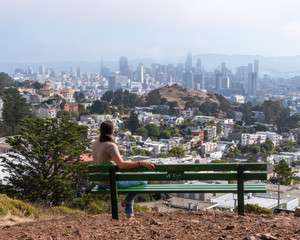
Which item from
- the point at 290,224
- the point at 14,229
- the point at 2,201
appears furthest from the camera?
the point at 2,201

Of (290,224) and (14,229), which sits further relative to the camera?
(14,229)

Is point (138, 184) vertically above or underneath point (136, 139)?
above

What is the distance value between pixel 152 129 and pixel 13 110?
16157 millimetres

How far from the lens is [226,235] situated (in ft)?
7.98

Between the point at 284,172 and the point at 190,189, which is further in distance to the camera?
the point at 284,172

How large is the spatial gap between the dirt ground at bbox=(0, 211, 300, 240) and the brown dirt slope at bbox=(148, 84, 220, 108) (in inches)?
2445

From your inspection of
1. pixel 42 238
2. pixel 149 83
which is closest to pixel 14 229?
pixel 42 238

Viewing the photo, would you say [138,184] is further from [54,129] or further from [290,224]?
[54,129]

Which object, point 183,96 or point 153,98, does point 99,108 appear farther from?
point 183,96

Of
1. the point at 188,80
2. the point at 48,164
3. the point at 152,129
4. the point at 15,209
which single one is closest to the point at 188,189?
the point at 15,209

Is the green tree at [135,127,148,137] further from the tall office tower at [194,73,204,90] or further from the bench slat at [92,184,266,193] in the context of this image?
the tall office tower at [194,73,204,90]

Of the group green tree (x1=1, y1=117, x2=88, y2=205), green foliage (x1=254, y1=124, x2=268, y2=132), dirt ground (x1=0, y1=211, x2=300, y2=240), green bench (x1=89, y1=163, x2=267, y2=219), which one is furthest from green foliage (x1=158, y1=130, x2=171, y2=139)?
green bench (x1=89, y1=163, x2=267, y2=219)

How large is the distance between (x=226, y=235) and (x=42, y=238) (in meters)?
0.92

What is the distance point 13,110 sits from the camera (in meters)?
34.2
